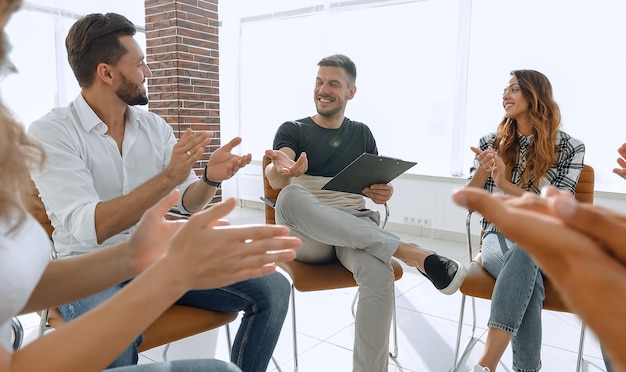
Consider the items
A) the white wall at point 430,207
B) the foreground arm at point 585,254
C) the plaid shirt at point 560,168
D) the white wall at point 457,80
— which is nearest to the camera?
the foreground arm at point 585,254

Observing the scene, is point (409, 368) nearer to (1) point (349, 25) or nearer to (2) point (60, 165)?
(2) point (60, 165)

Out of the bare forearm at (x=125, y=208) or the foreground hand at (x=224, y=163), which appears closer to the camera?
the bare forearm at (x=125, y=208)

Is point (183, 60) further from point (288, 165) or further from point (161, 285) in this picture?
point (161, 285)

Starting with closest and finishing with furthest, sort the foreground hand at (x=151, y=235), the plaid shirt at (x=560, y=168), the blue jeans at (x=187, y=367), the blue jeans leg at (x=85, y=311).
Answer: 1. the foreground hand at (x=151, y=235)
2. the blue jeans at (x=187, y=367)
3. the blue jeans leg at (x=85, y=311)
4. the plaid shirt at (x=560, y=168)

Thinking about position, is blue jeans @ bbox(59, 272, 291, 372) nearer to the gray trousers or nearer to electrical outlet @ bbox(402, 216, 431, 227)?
the gray trousers

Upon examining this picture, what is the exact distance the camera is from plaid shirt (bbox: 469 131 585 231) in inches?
81.0

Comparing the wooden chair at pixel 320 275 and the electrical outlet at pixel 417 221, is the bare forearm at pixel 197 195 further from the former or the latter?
the electrical outlet at pixel 417 221

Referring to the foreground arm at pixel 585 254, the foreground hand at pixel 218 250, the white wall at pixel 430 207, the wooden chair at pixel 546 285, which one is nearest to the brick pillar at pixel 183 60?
the white wall at pixel 430 207

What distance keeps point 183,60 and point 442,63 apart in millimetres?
2455

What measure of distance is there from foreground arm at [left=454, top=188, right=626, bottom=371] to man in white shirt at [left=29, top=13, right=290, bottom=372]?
1071 mm

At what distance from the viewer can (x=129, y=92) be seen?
5.76ft

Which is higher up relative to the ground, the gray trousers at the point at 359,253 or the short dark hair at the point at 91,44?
the short dark hair at the point at 91,44

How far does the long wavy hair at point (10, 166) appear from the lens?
2.02 feet

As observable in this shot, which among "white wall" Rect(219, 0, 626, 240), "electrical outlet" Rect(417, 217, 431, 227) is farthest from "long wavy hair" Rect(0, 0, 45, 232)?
"electrical outlet" Rect(417, 217, 431, 227)
